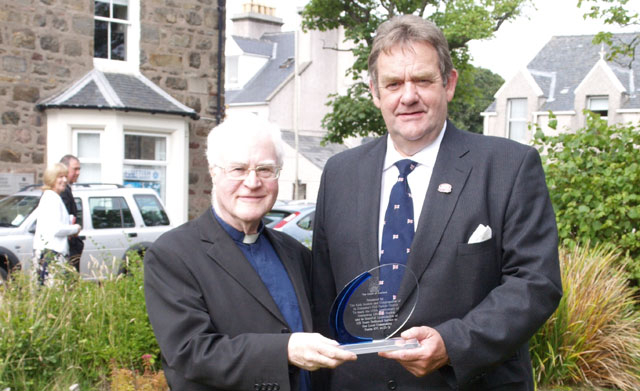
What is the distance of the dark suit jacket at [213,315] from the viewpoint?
227 cm

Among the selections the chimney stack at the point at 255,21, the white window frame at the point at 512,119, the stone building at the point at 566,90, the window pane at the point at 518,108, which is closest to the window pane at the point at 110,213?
the stone building at the point at 566,90

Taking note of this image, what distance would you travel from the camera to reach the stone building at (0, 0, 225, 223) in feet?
41.8

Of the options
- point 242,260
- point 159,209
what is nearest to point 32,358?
point 242,260

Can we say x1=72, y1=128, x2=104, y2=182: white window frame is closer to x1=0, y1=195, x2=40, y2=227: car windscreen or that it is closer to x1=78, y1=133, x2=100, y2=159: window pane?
x1=78, y1=133, x2=100, y2=159: window pane

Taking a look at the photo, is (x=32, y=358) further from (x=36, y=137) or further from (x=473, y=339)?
(x=36, y=137)

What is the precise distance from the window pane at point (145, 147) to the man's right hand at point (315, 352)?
12.3 meters

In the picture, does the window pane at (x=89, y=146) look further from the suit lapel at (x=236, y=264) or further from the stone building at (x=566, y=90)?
the stone building at (x=566, y=90)

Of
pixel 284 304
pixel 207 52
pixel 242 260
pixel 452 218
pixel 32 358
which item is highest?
pixel 207 52

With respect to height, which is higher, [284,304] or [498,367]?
[284,304]

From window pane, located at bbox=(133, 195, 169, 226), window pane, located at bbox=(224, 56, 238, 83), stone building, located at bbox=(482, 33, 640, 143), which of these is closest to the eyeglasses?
window pane, located at bbox=(133, 195, 169, 226)

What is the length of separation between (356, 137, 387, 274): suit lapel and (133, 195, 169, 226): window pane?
9.14 m

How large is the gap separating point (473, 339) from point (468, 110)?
50.0 metres

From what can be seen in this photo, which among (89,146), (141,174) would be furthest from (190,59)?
(89,146)

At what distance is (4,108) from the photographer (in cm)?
1258
